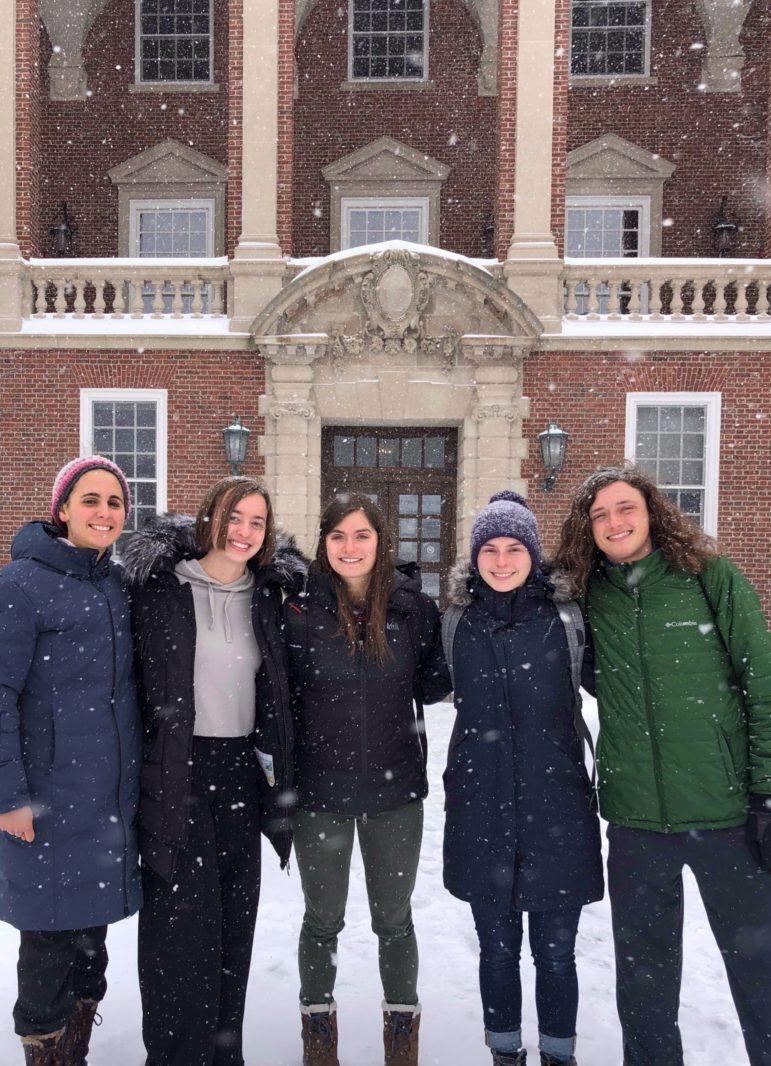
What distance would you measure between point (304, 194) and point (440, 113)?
8.37 feet

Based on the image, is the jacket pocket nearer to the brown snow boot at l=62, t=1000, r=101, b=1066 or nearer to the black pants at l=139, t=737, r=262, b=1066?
the black pants at l=139, t=737, r=262, b=1066

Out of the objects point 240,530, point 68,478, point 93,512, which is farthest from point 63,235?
point 240,530

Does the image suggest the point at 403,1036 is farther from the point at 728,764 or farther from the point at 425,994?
the point at 728,764

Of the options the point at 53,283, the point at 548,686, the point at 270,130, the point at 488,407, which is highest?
the point at 270,130

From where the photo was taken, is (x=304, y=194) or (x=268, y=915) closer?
(x=268, y=915)

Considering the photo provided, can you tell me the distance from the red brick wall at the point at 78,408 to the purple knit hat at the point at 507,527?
759 centimetres

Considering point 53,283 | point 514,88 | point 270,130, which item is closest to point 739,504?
point 514,88

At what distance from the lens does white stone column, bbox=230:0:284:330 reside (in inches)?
395

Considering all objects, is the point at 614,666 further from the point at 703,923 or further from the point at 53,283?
the point at 53,283

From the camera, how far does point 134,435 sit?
404 inches

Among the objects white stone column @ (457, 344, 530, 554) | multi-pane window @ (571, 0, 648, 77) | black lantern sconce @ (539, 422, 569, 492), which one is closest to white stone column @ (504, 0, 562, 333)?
white stone column @ (457, 344, 530, 554)

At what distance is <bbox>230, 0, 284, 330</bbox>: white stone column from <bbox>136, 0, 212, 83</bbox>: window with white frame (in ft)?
11.2

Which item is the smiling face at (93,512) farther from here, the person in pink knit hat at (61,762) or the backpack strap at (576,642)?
the backpack strap at (576,642)

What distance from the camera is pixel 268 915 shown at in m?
4.15
